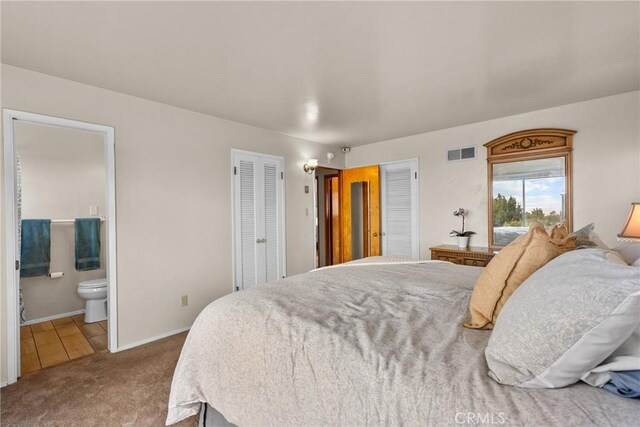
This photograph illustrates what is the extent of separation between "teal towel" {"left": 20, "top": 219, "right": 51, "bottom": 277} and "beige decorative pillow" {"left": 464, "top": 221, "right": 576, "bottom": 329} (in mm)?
4694

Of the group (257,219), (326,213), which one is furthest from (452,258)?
(326,213)

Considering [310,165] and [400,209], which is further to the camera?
[400,209]

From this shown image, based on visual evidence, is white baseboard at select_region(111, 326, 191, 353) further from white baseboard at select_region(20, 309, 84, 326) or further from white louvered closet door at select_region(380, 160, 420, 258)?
white louvered closet door at select_region(380, 160, 420, 258)

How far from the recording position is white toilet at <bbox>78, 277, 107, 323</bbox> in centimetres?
363

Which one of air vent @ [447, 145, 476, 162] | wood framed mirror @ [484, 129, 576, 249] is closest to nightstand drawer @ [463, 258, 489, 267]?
wood framed mirror @ [484, 129, 576, 249]

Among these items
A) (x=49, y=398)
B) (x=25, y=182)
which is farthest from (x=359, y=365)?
(x=25, y=182)

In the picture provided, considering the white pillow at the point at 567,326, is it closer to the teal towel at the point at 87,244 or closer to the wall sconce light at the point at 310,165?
the wall sconce light at the point at 310,165

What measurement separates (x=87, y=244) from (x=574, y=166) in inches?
237

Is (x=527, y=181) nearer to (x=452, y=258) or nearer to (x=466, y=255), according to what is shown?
(x=466, y=255)

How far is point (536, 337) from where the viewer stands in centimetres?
81

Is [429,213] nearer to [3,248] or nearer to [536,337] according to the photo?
[536,337]

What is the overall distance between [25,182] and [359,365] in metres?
4.66

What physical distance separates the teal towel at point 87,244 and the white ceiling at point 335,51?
216 centimetres

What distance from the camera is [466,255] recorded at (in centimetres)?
366
